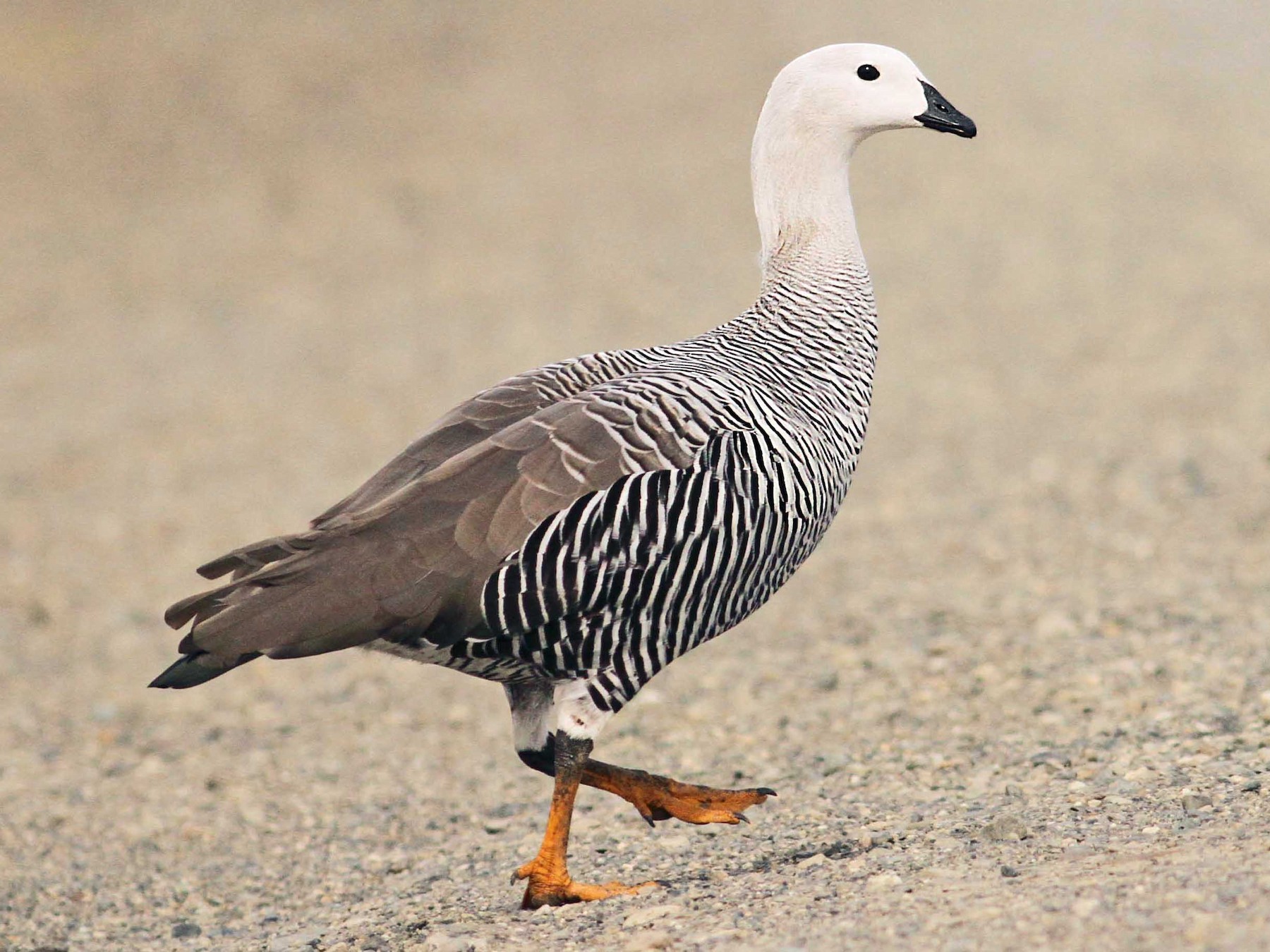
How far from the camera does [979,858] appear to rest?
5.93 meters

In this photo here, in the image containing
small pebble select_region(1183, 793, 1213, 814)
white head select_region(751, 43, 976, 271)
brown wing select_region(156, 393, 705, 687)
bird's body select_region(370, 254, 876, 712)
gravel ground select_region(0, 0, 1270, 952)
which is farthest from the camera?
white head select_region(751, 43, 976, 271)

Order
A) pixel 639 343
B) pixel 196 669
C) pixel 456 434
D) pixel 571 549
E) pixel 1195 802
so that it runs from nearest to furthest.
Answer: pixel 196 669
pixel 571 549
pixel 1195 802
pixel 456 434
pixel 639 343

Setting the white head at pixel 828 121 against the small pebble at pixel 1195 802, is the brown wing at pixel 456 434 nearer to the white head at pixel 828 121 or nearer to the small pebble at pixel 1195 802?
the white head at pixel 828 121

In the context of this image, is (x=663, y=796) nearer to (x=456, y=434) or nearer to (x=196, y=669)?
(x=456, y=434)

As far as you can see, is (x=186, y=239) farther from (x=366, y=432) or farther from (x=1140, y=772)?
(x=1140, y=772)

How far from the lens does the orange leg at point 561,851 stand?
6.19 m

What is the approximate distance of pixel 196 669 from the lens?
5.88 meters

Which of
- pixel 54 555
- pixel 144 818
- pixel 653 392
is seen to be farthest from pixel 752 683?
pixel 54 555

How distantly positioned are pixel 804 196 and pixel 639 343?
12.2 m

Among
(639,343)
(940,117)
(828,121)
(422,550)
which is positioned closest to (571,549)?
(422,550)

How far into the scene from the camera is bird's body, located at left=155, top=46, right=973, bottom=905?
19.4 ft

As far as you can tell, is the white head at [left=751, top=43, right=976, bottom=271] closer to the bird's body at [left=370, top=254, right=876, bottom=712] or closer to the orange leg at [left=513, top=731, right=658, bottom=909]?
the bird's body at [left=370, top=254, right=876, bottom=712]

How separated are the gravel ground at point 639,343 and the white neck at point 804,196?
2.39 meters

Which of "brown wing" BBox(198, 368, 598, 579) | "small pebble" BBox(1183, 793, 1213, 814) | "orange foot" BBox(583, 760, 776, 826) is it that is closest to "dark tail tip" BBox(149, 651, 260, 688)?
"brown wing" BBox(198, 368, 598, 579)
